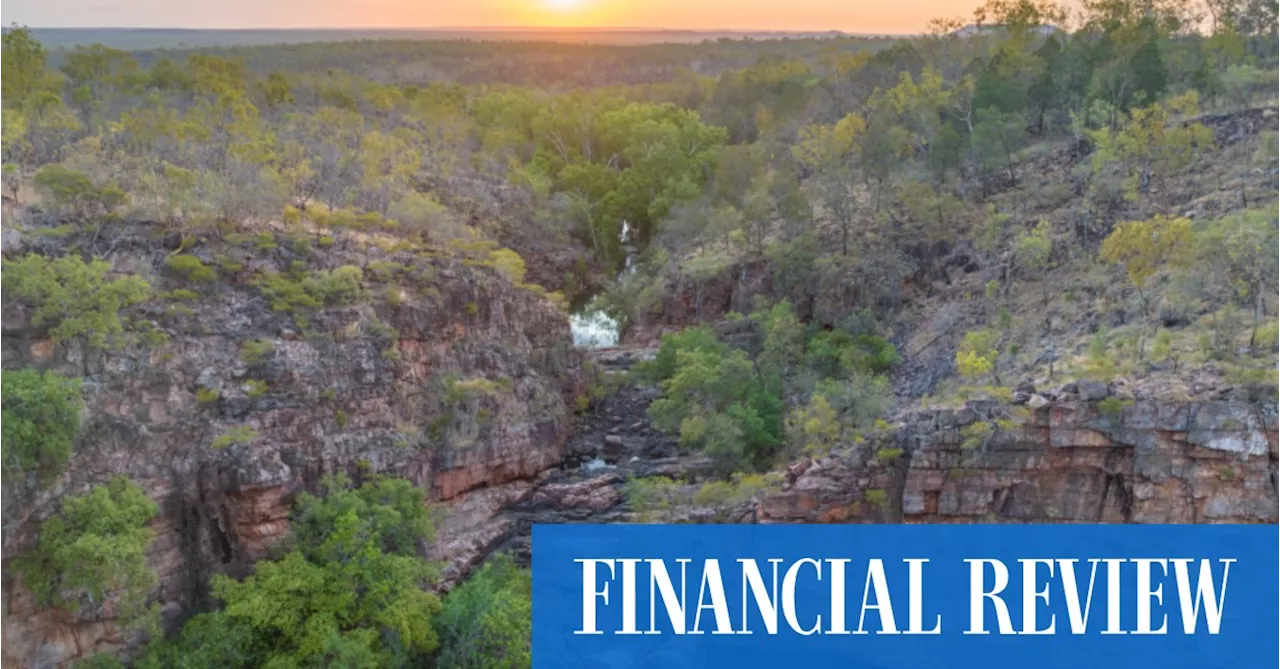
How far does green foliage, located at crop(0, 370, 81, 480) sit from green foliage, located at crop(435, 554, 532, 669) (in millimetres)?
7243

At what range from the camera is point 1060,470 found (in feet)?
74.5

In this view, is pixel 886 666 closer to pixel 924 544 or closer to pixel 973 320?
pixel 924 544

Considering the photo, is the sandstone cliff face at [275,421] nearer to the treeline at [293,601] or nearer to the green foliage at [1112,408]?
the treeline at [293,601]

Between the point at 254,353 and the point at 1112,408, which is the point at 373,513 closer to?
the point at 254,353

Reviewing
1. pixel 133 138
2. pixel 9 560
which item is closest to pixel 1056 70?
pixel 133 138

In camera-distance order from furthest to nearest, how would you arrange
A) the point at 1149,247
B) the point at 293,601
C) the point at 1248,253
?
the point at 1149,247, the point at 1248,253, the point at 293,601

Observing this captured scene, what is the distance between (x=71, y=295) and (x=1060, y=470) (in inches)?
760

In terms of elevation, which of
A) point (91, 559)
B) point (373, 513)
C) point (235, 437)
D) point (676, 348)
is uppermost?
point (235, 437)

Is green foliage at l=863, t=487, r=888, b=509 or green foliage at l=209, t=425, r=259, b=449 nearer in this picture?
green foliage at l=209, t=425, r=259, b=449

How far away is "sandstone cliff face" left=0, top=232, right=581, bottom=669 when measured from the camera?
71.1ft

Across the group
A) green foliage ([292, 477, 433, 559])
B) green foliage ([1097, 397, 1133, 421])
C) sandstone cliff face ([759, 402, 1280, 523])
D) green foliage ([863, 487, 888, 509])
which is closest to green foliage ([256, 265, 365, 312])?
green foliage ([292, 477, 433, 559])

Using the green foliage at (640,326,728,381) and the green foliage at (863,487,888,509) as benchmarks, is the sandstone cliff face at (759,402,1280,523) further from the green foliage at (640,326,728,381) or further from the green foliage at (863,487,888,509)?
the green foliage at (640,326,728,381)

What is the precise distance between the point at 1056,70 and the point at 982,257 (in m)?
10.7

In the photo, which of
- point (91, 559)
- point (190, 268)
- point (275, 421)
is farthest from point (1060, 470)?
point (190, 268)
